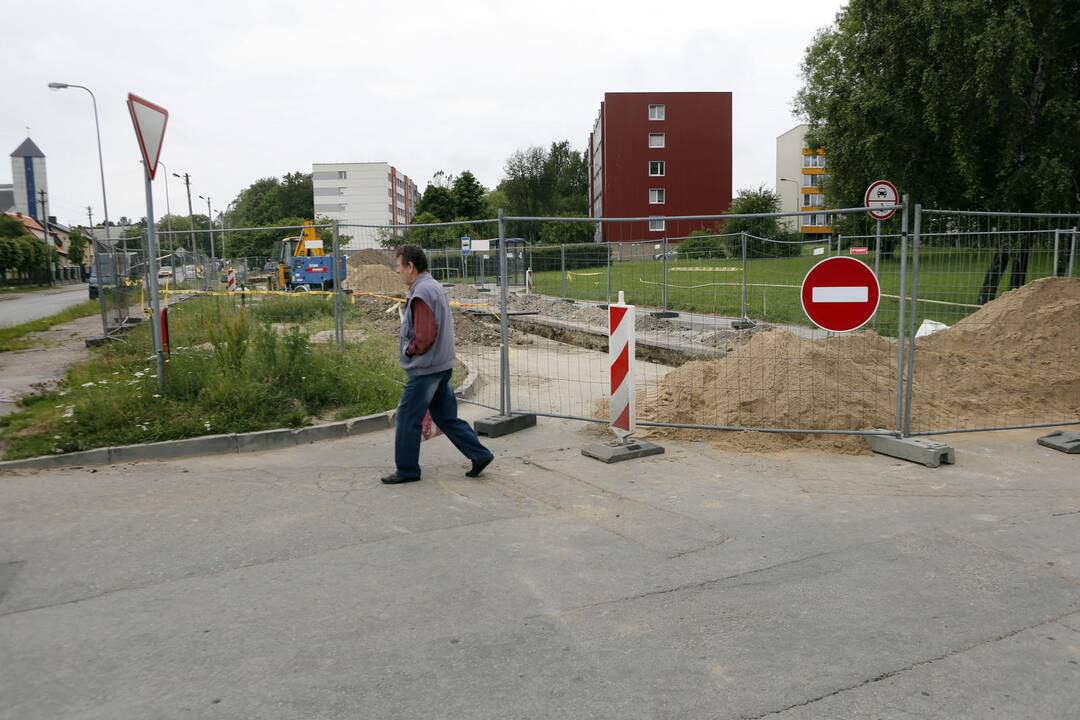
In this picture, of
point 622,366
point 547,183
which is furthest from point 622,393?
point 547,183

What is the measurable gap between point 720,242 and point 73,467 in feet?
36.8

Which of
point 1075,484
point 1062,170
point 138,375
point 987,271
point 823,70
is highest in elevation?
point 823,70

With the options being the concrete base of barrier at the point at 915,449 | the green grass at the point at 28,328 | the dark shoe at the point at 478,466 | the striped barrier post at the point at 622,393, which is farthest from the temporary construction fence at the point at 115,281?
the concrete base of barrier at the point at 915,449

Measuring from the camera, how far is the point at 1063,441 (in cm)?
748

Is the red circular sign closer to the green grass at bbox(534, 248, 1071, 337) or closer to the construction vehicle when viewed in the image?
the green grass at bbox(534, 248, 1071, 337)

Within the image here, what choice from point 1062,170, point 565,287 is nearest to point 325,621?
point 565,287

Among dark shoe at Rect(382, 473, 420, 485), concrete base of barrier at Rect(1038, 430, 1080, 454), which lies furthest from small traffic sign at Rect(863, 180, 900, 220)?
dark shoe at Rect(382, 473, 420, 485)

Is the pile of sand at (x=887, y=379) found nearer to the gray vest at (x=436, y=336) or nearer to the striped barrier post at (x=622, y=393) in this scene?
the striped barrier post at (x=622, y=393)

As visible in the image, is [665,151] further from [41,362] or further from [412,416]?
[412,416]

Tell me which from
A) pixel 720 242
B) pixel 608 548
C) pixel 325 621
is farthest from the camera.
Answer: pixel 720 242

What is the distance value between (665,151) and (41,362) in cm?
6297

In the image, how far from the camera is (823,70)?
1626 inches

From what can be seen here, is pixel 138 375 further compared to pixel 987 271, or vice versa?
pixel 138 375

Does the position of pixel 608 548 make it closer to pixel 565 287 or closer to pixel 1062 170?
pixel 565 287
